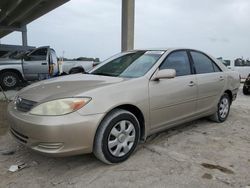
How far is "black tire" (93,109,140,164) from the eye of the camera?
3.12 m

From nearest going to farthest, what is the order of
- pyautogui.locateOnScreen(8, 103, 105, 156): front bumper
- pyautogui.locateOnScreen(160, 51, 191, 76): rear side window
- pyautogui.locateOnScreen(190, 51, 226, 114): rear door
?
1. pyautogui.locateOnScreen(8, 103, 105, 156): front bumper
2. pyautogui.locateOnScreen(160, 51, 191, 76): rear side window
3. pyautogui.locateOnScreen(190, 51, 226, 114): rear door

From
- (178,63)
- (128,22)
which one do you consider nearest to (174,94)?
(178,63)

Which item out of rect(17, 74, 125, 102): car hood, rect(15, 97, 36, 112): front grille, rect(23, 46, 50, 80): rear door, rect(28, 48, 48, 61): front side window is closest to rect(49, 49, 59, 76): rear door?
rect(23, 46, 50, 80): rear door

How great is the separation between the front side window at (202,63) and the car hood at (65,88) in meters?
1.67

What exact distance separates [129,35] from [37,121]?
32.3ft

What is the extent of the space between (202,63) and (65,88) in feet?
8.53

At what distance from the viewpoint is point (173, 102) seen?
12.9ft

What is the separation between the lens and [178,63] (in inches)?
170

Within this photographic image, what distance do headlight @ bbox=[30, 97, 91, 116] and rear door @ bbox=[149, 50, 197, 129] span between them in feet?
3.41

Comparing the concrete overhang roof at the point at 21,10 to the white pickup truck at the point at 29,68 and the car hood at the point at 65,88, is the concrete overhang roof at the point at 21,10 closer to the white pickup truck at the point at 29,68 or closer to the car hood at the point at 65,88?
the white pickup truck at the point at 29,68

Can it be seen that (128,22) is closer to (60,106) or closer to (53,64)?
(53,64)

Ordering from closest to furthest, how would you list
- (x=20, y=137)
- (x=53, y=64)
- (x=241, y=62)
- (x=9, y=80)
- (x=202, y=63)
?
(x=20, y=137) < (x=202, y=63) < (x=9, y=80) < (x=53, y=64) < (x=241, y=62)

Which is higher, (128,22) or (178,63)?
(128,22)

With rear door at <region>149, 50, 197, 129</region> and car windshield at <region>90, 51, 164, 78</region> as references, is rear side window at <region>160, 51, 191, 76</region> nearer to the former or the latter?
rear door at <region>149, 50, 197, 129</region>
